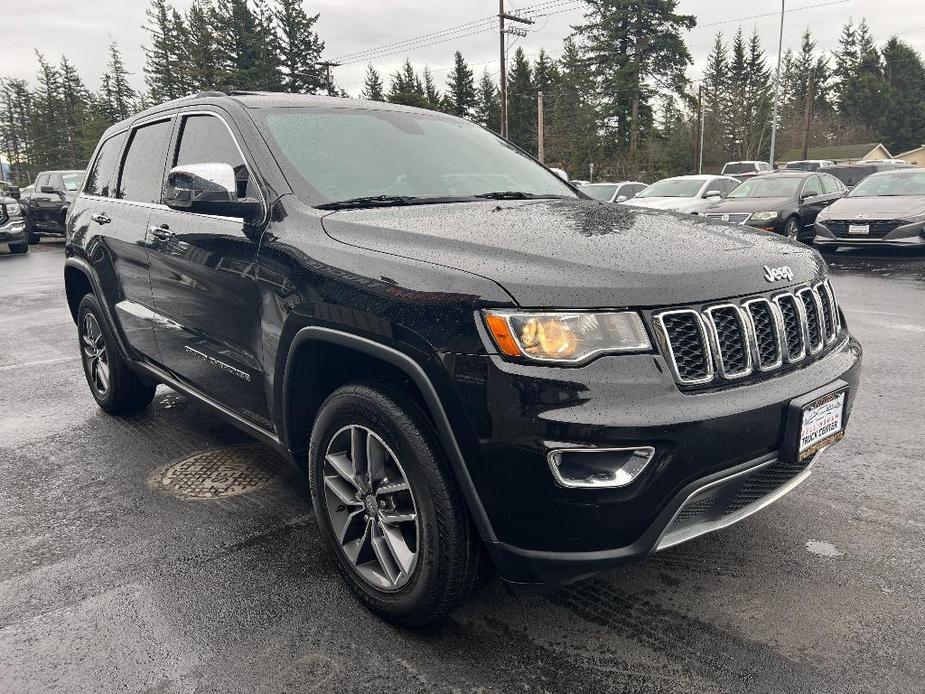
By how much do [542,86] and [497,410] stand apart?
74.8 metres

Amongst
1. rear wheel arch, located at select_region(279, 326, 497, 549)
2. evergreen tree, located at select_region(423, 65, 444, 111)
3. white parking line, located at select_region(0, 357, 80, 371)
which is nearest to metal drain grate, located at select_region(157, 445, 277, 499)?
rear wheel arch, located at select_region(279, 326, 497, 549)

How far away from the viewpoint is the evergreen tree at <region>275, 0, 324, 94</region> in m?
53.8

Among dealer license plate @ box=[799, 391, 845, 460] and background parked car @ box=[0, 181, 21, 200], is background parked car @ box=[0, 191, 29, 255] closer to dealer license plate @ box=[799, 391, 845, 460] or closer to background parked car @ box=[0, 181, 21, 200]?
background parked car @ box=[0, 181, 21, 200]

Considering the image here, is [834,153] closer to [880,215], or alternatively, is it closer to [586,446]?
[880,215]

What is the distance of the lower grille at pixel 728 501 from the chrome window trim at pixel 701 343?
0.30m

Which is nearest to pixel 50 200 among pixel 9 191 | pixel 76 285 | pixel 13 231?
pixel 9 191

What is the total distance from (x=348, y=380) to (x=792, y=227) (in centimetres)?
1303

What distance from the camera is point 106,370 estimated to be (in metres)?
4.89

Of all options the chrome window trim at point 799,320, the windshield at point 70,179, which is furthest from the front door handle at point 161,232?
the windshield at point 70,179

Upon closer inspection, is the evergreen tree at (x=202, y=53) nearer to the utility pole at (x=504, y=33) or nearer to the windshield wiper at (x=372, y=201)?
the utility pole at (x=504, y=33)

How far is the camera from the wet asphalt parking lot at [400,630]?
227 cm

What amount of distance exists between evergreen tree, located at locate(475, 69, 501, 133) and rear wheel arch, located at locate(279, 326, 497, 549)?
2890 inches

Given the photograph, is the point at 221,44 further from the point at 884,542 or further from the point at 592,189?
the point at 884,542

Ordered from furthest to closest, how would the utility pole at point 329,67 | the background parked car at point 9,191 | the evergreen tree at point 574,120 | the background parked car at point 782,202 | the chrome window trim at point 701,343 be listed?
the evergreen tree at point 574,120, the utility pole at point 329,67, the background parked car at point 9,191, the background parked car at point 782,202, the chrome window trim at point 701,343
